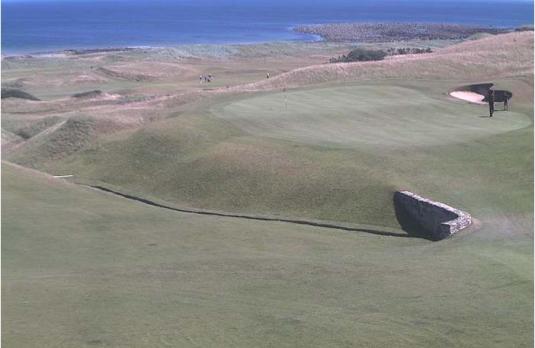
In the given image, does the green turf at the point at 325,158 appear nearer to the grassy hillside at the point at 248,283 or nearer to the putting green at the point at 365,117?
the putting green at the point at 365,117

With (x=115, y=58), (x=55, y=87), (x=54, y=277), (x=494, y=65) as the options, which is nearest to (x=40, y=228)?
(x=54, y=277)

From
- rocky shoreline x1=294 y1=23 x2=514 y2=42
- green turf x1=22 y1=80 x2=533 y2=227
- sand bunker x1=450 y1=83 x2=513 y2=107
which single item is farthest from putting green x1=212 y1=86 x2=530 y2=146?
rocky shoreline x1=294 y1=23 x2=514 y2=42

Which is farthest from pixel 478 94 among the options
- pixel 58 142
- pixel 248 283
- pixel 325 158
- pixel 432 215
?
pixel 248 283

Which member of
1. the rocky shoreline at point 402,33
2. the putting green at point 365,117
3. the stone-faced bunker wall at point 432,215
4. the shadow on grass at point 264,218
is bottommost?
the shadow on grass at point 264,218

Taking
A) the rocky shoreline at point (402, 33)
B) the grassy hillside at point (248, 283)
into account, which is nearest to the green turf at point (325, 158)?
the grassy hillside at point (248, 283)

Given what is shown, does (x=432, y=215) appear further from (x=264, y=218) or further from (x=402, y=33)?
(x=402, y=33)
